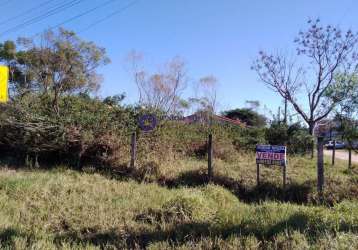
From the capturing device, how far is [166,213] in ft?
20.4

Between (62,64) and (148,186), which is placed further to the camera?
(62,64)

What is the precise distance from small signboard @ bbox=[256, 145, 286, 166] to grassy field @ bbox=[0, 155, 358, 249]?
606 millimetres

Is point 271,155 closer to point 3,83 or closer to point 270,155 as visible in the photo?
point 270,155

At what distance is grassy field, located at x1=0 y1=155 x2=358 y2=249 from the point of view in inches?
190

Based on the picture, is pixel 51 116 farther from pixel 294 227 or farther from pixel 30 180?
pixel 294 227

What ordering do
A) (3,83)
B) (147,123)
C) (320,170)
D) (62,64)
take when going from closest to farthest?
(3,83), (320,170), (147,123), (62,64)

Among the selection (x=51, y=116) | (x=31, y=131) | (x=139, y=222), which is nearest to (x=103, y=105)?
(x=51, y=116)

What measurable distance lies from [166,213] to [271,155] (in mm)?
4284

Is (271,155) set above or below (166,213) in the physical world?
above

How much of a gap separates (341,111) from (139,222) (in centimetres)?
655

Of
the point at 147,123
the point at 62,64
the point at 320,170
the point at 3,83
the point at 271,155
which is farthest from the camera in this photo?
the point at 62,64

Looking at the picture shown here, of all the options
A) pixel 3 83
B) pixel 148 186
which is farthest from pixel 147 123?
pixel 3 83

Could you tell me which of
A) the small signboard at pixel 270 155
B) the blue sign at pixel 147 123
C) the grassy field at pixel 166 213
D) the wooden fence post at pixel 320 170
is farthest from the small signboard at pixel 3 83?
the wooden fence post at pixel 320 170

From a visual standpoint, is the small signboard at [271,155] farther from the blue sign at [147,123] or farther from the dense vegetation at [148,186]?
the blue sign at [147,123]
